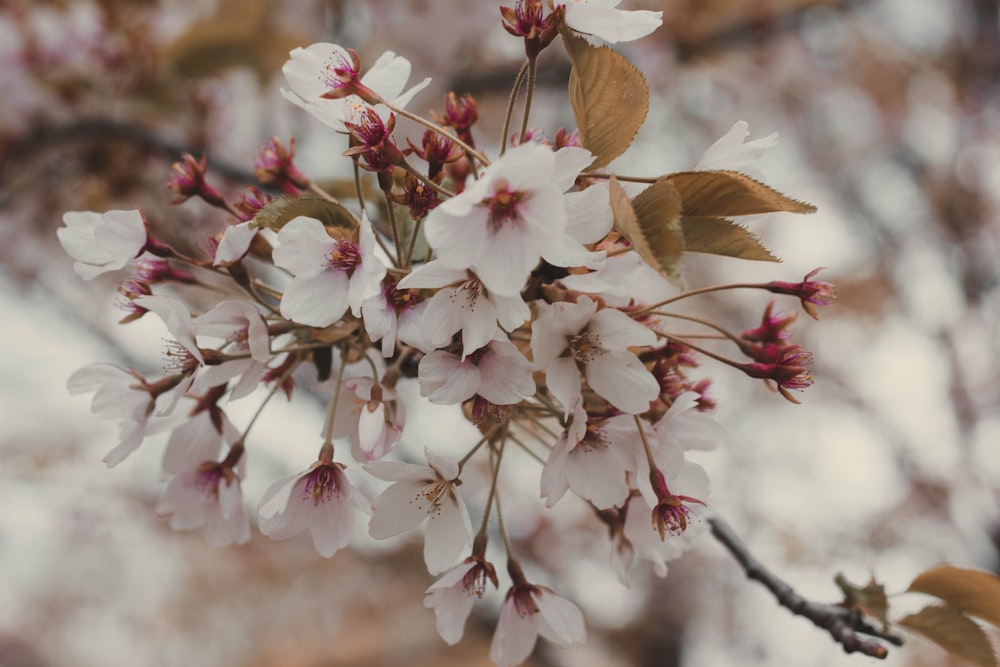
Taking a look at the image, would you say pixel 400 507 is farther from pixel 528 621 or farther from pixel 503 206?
pixel 503 206

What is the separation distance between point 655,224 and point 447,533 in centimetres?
37

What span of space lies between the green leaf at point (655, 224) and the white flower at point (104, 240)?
50 cm

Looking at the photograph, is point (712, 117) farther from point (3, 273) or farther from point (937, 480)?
point (3, 273)

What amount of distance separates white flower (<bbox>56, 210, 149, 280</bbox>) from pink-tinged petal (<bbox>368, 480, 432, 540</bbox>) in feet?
1.20

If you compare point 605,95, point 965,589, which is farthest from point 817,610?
point 605,95

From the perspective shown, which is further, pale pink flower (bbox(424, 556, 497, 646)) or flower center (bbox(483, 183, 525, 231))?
pale pink flower (bbox(424, 556, 497, 646))

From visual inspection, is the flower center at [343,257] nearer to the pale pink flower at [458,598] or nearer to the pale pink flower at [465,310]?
the pale pink flower at [465,310]

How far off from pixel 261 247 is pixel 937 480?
478cm

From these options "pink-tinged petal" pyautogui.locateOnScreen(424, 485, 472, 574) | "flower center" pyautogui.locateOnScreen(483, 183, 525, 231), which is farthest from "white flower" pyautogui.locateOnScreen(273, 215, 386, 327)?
"pink-tinged petal" pyautogui.locateOnScreen(424, 485, 472, 574)

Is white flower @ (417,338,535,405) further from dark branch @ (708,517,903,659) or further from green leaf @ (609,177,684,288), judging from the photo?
dark branch @ (708,517,903,659)

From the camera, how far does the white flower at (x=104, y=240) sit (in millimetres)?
707

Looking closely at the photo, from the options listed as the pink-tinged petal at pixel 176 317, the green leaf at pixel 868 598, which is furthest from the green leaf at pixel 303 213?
the green leaf at pixel 868 598

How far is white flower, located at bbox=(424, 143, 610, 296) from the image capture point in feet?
1.68

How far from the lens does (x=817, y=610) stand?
819 millimetres
